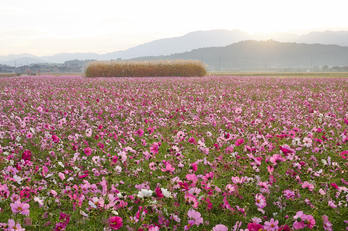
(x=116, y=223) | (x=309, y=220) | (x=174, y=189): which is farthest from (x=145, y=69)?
(x=309, y=220)

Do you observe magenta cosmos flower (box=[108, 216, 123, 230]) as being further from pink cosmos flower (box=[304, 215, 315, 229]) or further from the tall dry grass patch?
the tall dry grass patch

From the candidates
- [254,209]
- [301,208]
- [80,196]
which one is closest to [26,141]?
[80,196]

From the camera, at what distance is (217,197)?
3.21 metres

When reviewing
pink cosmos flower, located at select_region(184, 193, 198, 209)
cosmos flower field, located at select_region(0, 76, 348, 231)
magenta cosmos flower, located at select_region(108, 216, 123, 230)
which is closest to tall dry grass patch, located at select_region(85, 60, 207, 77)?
cosmos flower field, located at select_region(0, 76, 348, 231)

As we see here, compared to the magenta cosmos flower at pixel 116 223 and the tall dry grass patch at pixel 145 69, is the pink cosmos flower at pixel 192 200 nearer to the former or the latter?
the magenta cosmos flower at pixel 116 223

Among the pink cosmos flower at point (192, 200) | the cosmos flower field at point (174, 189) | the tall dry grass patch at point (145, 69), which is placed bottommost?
the cosmos flower field at point (174, 189)

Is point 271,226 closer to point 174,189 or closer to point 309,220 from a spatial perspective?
point 309,220

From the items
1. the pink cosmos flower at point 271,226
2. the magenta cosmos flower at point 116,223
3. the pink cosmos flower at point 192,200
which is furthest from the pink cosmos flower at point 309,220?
the magenta cosmos flower at point 116,223

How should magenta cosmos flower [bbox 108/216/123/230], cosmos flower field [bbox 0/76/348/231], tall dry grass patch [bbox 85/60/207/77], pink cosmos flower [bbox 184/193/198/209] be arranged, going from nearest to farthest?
1. magenta cosmos flower [bbox 108/216/123/230]
2. pink cosmos flower [bbox 184/193/198/209]
3. cosmos flower field [bbox 0/76/348/231]
4. tall dry grass patch [bbox 85/60/207/77]

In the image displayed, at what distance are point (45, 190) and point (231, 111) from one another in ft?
20.3

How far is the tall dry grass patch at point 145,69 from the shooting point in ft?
99.8

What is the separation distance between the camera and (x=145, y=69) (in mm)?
30375

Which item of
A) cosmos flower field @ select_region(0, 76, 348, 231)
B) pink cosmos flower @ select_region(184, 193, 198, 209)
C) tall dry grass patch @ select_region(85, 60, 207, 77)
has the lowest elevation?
cosmos flower field @ select_region(0, 76, 348, 231)

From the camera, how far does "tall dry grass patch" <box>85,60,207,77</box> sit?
30.4 m
